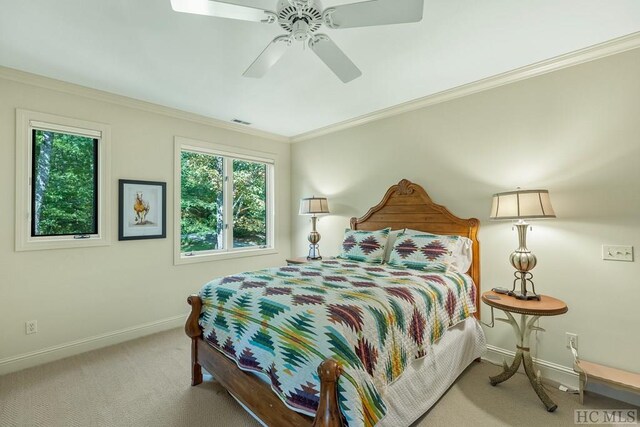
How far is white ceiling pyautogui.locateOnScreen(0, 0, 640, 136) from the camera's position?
1856 mm

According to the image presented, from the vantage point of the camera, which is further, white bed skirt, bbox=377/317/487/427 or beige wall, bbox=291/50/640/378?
beige wall, bbox=291/50/640/378

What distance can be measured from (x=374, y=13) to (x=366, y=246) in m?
2.23

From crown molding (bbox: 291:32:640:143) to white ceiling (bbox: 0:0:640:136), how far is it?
0.26ft

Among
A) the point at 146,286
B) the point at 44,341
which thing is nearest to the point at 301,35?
the point at 146,286

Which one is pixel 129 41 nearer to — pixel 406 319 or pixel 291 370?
pixel 291 370

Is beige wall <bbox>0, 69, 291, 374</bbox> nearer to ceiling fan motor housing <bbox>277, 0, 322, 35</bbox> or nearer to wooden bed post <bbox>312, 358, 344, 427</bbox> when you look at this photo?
ceiling fan motor housing <bbox>277, 0, 322, 35</bbox>

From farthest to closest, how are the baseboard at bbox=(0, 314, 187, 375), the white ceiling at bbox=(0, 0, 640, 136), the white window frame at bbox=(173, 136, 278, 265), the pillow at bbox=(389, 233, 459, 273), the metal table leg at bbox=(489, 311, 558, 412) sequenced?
1. the white window frame at bbox=(173, 136, 278, 265)
2. the pillow at bbox=(389, 233, 459, 273)
3. the baseboard at bbox=(0, 314, 187, 375)
4. the metal table leg at bbox=(489, 311, 558, 412)
5. the white ceiling at bbox=(0, 0, 640, 136)

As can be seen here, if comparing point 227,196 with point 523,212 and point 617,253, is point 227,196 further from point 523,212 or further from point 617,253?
point 617,253

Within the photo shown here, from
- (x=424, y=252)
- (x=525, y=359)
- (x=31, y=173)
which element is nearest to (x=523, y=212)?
(x=424, y=252)

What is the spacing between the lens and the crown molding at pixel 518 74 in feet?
7.09

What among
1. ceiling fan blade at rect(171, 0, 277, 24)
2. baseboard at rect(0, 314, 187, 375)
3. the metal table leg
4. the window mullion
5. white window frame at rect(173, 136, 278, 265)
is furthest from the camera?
the window mullion

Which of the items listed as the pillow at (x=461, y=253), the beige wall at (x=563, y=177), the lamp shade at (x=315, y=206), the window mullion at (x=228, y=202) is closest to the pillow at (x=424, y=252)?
the pillow at (x=461, y=253)

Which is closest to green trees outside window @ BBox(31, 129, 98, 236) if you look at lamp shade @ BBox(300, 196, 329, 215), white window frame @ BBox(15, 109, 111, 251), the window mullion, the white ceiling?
white window frame @ BBox(15, 109, 111, 251)

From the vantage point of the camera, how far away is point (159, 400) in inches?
82.7
